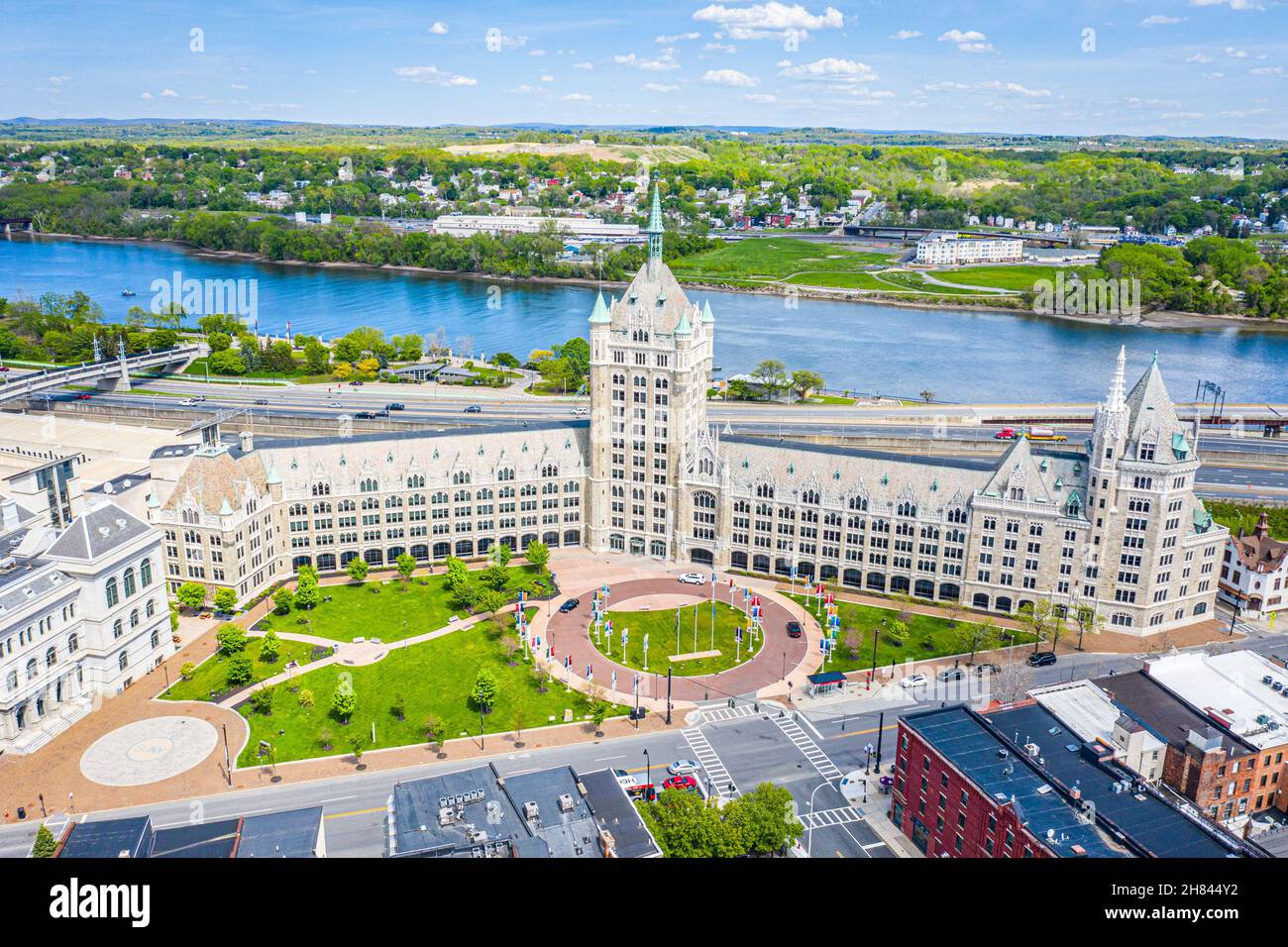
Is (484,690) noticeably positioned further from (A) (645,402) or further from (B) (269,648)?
(A) (645,402)

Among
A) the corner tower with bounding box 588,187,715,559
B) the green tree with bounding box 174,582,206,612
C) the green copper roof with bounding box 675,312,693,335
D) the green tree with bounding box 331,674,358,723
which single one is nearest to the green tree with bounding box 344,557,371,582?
the green tree with bounding box 174,582,206,612

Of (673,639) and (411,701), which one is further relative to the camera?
(673,639)

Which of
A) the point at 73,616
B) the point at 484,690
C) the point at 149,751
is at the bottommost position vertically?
the point at 149,751

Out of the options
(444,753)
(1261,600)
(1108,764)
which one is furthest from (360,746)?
(1261,600)

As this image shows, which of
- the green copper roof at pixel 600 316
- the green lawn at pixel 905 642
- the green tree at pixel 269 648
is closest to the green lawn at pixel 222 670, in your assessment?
the green tree at pixel 269 648

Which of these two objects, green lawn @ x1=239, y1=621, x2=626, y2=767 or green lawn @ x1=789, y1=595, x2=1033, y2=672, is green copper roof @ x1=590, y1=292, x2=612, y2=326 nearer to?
green lawn @ x1=239, y1=621, x2=626, y2=767

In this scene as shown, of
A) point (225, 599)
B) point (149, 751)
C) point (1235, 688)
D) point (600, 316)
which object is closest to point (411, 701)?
point (149, 751)

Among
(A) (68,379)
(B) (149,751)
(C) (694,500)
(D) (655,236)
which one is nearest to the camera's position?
(B) (149,751)
